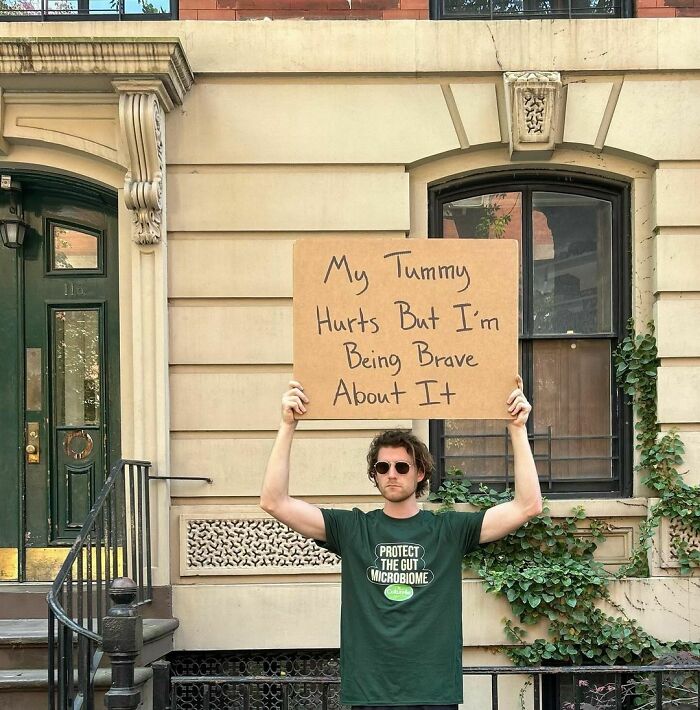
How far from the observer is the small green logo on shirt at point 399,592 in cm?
323

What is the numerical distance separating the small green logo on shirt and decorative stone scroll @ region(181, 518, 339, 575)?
347 centimetres

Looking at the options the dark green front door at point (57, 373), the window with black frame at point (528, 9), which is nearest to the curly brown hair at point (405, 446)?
the dark green front door at point (57, 373)

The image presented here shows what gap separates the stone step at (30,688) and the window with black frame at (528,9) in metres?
5.25

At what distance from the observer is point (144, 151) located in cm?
646

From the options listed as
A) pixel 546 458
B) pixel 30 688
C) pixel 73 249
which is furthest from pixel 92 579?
pixel 546 458

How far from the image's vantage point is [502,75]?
6.79 m

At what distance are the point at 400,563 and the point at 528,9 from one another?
5297mm

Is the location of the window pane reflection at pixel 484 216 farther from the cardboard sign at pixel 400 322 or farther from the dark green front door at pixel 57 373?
the cardboard sign at pixel 400 322

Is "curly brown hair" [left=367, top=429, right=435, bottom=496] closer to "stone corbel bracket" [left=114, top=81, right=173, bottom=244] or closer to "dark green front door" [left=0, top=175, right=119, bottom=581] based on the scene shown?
"stone corbel bracket" [left=114, top=81, right=173, bottom=244]

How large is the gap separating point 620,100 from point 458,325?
411cm

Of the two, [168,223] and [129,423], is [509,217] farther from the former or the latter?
[129,423]

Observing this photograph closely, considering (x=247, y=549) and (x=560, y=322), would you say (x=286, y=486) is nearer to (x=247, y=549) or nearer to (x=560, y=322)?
(x=247, y=549)

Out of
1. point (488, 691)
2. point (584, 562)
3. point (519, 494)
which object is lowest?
point (488, 691)

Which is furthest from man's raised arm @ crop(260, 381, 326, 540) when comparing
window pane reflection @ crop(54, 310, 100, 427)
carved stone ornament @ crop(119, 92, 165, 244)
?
window pane reflection @ crop(54, 310, 100, 427)
